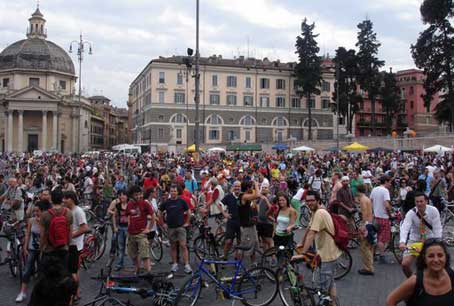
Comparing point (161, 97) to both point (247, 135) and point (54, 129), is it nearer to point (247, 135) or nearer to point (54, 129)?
point (247, 135)

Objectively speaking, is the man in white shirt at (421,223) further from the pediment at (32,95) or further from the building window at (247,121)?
the pediment at (32,95)

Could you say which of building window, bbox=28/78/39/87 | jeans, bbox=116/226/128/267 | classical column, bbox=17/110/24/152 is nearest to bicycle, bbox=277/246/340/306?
jeans, bbox=116/226/128/267

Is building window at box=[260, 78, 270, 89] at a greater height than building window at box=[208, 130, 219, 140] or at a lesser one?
greater

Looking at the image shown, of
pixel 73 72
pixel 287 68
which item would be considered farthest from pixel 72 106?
pixel 287 68

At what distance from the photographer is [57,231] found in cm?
604

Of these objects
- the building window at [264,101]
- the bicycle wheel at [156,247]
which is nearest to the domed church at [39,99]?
the building window at [264,101]

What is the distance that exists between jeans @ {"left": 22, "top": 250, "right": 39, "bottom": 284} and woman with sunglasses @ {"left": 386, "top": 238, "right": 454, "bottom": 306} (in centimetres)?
561

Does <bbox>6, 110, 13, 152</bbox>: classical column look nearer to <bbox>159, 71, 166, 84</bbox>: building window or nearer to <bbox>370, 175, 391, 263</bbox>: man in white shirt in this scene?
<bbox>159, 71, 166, 84</bbox>: building window

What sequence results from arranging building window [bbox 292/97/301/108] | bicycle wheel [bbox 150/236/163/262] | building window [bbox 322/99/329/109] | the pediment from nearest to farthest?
bicycle wheel [bbox 150/236/163/262], building window [bbox 292/97/301/108], building window [bbox 322/99/329/109], the pediment

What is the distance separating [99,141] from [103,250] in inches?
4385

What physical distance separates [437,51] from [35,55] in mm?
71650

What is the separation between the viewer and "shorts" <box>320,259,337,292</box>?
19.8 feet

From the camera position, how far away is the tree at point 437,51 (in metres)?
41.7

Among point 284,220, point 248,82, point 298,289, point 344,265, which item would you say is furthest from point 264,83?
point 298,289
